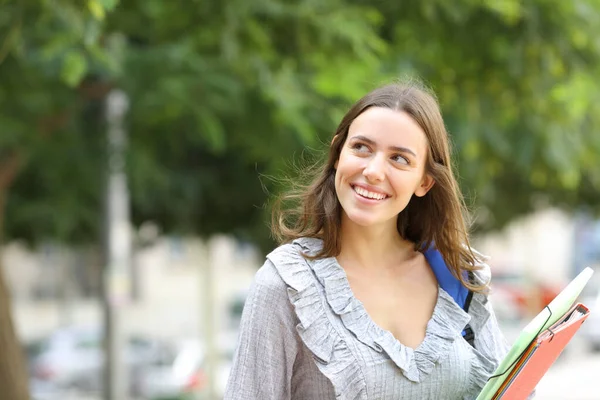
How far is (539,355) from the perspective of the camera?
7.06 feet

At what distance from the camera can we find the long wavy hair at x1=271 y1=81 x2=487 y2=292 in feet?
7.57

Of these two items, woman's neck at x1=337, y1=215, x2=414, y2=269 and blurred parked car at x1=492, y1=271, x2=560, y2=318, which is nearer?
woman's neck at x1=337, y1=215, x2=414, y2=269

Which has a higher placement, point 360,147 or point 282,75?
point 282,75

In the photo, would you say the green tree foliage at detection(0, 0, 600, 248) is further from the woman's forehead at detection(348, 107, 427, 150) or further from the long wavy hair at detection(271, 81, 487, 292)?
the woman's forehead at detection(348, 107, 427, 150)

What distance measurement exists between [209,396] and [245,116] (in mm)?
8326

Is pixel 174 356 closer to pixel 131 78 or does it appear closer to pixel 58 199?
pixel 58 199

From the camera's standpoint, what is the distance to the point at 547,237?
42562 mm

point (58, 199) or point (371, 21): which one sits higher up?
point (371, 21)

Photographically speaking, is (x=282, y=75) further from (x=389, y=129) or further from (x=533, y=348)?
(x=533, y=348)

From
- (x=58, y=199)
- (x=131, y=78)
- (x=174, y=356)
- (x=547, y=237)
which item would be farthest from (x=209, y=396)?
(x=547, y=237)

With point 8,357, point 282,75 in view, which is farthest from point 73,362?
point 282,75

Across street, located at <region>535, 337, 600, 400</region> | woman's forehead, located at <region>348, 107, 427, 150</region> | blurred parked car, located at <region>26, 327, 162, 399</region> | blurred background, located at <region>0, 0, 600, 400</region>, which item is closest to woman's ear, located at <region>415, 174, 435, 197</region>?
woman's forehead, located at <region>348, 107, 427, 150</region>

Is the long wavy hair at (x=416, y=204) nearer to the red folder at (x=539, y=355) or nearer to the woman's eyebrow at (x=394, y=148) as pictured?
the woman's eyebrow at (x=394, y=148)

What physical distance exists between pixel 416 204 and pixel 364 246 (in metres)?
0.25
